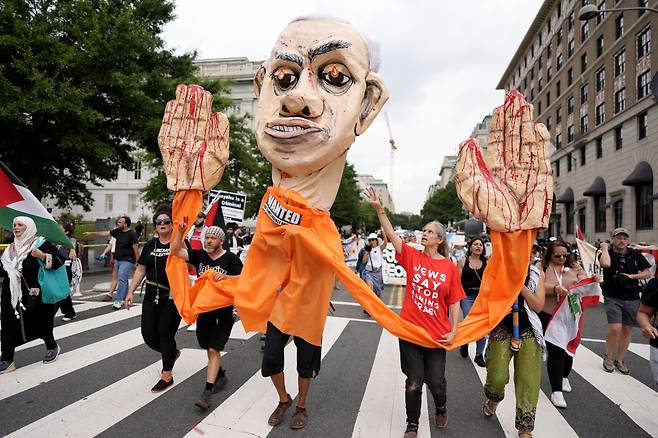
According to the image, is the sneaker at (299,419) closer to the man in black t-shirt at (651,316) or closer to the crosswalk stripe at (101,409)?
the crosswalk stripe at (101,409)

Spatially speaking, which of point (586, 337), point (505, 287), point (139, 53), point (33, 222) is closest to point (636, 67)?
point (586, 337)

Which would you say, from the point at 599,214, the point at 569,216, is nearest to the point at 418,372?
the point at 599,214

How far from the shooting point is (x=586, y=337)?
688cm

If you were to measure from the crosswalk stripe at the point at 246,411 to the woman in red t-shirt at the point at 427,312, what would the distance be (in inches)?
48.8

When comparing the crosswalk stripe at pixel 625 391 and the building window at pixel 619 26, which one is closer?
the crosswalk stripe at pixel 625 391

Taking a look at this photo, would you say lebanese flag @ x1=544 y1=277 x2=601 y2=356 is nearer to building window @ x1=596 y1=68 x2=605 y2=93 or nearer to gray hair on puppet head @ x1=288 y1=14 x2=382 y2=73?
gray hair on puppet head @ x1=288 y1=14 x2=382 y2=73

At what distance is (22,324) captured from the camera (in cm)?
463

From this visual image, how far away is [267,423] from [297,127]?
8.26 feet

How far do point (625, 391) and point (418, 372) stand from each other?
9.29 ft

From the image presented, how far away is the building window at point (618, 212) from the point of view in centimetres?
2371

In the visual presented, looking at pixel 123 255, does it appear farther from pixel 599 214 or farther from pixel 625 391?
pixel 599 214

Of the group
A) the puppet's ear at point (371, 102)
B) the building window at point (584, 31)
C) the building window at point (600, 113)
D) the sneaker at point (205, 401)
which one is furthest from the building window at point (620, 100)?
the sneaker at point (205, 401)

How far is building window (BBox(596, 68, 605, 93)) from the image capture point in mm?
26641

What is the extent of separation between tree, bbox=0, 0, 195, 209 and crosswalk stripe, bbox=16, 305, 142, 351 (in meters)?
6.74
